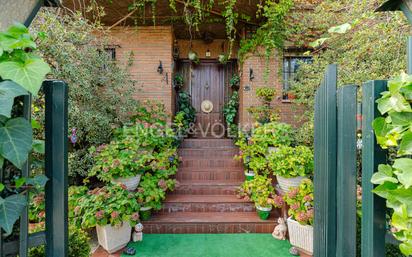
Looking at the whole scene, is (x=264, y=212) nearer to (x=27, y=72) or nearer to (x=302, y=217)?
(x=302, y=217)

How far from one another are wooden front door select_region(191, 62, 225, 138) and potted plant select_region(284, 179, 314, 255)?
13.4 ft

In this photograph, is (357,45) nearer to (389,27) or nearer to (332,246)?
(389,27)

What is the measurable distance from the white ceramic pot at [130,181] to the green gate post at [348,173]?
2.96 m

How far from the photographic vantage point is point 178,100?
668 cm

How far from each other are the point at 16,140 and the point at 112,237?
2374 millimetres

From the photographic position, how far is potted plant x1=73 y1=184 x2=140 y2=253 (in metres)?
2.68

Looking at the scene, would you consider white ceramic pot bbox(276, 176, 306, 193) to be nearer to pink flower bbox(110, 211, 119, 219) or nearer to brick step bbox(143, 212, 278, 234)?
brick step bbox(143, 212, 278, 234)

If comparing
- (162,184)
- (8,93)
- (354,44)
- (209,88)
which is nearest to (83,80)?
(162,184)

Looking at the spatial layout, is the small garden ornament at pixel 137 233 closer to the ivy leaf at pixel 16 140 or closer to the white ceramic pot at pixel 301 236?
the white ceramic pot at pixel 301 236

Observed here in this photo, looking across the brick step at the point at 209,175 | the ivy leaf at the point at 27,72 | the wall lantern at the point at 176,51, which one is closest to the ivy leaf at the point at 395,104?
the ivy leaf at the point at 27,72

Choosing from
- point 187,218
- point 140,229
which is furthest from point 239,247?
point 140,229

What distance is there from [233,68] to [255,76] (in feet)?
3.97

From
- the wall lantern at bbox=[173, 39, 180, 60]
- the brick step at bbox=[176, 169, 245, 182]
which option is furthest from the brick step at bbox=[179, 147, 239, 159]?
the wall lantern at bbox=[173, 39, 180, 60]

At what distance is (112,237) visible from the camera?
2.82 metres
